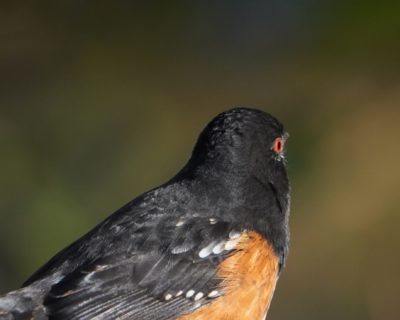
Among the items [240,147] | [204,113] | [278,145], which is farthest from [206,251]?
[204,113]

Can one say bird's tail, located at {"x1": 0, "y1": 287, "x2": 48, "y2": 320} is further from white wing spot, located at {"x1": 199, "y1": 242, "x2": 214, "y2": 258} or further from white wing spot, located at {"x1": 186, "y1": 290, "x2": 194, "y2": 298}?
white wing spot, located at {"x1": 199, "y1": 242, "x2": 214, "y2": 258}

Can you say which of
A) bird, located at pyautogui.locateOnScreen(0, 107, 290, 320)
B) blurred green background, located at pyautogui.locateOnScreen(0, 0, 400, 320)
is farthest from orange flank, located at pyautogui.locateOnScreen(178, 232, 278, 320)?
blurred green background, located at pyautogui.locateOnScreen(0, 0, 400, 320)

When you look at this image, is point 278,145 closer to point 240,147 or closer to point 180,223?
point 240,147

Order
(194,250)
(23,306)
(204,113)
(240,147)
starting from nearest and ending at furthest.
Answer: (23,306) → (194,250) → (240,147) → (204,113)

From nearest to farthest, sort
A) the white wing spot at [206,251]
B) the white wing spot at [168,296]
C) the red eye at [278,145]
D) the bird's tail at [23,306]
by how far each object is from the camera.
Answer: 1. the bird's tail at [23,306]
2. the white wing spot at [168,296]
3. the white wing spot at [206,251]
4. the red eye at [278,145]

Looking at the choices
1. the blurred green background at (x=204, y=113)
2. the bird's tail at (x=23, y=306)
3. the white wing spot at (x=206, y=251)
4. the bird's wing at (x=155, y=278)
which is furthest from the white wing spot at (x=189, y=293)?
the blurred green background at (x=204, y=113)

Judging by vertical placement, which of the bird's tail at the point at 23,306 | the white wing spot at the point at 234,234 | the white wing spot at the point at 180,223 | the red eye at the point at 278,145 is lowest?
the white wing spot at the point at 234,234

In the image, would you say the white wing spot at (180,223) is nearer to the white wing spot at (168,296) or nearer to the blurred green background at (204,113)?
the white wing spot at (168,296)
